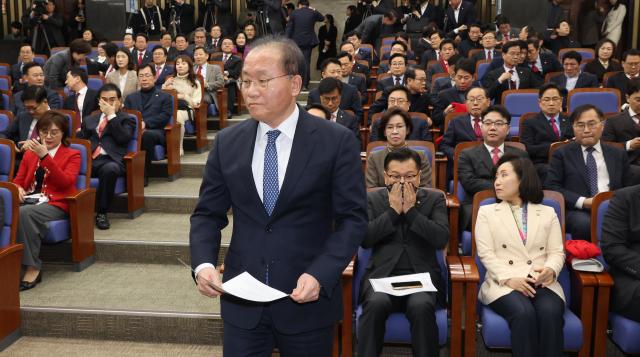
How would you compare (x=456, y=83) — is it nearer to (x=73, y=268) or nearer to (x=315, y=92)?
(x=315, y=92)

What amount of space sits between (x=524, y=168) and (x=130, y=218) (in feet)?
8.62

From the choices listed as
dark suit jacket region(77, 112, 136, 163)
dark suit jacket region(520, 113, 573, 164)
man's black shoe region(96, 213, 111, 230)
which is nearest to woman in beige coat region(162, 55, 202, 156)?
dark suit jacket region(77, 112, 136, 163)

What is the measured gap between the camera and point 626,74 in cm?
612

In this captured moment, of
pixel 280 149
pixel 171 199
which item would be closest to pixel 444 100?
pixel 171 199

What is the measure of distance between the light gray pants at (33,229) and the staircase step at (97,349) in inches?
18.5

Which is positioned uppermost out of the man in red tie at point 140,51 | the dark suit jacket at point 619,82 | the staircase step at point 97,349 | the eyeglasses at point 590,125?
the man in red tie at point 140,51

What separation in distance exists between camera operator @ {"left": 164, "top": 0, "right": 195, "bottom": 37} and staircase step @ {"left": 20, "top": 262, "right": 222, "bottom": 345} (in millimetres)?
7433

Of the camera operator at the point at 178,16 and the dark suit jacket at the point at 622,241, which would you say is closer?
the dark suit jacket at the point at 622,241

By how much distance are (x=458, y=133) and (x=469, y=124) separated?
0.29ft

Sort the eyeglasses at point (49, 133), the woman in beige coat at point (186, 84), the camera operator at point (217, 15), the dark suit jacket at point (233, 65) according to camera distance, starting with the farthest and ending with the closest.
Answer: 1. the camera operator at point (217, 15)
2. the dark suit jacket at point (233, 65)
3. the woman in beige coat at point (186, 84)
4. the eyeglasses at point (49, 133)

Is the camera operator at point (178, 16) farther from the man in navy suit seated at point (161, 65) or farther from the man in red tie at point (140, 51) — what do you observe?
the man in navy suit seated at point (161, 65)

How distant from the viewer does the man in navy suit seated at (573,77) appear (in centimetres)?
618

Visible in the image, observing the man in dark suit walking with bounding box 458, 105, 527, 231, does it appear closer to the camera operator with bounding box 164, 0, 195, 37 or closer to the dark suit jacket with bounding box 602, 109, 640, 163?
the dark suit jacket with bounding box 602, 109, 640, 163

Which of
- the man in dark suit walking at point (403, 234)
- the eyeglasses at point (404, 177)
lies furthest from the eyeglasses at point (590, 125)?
the eyeglasses at point (404, 177)
